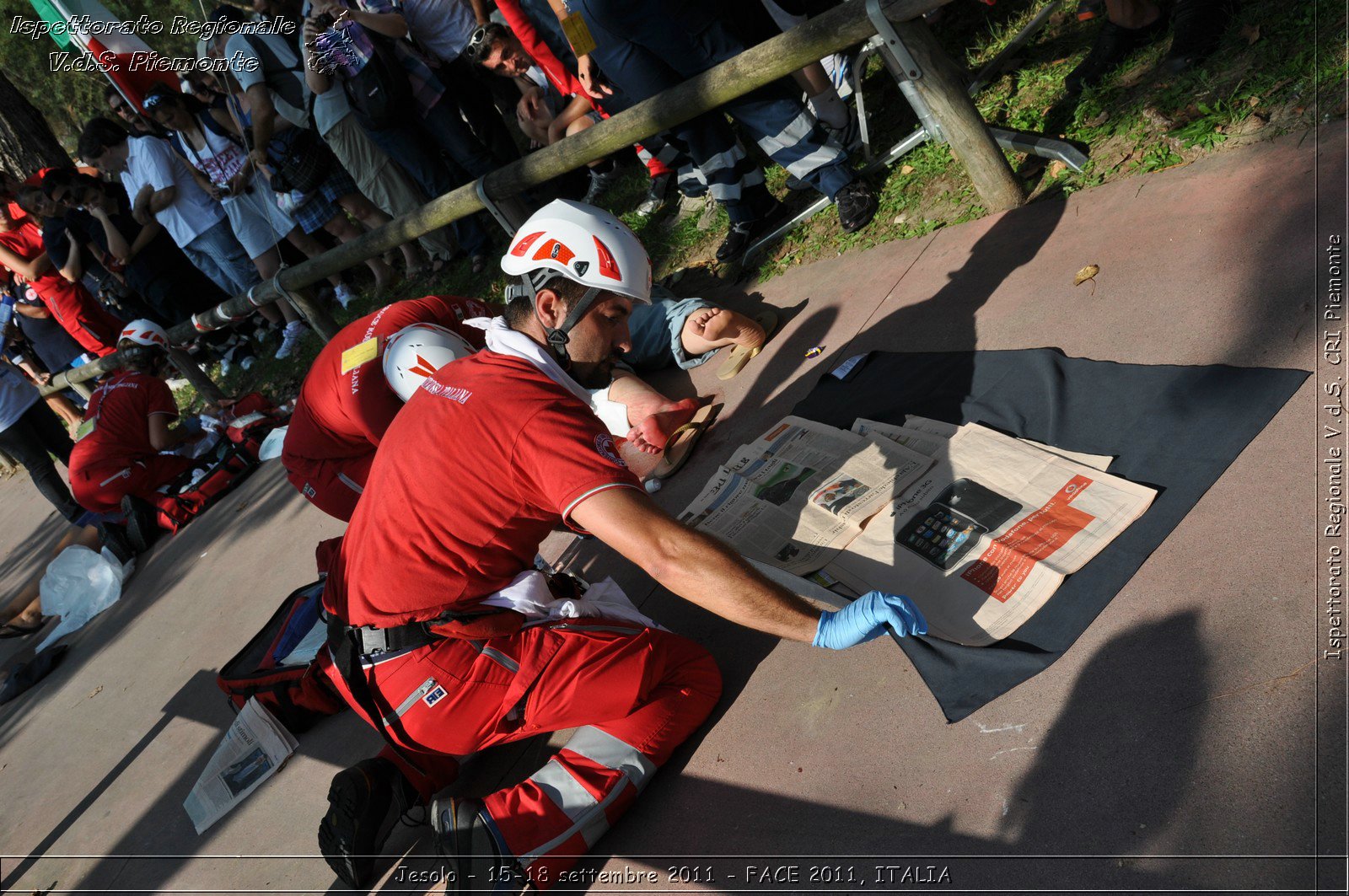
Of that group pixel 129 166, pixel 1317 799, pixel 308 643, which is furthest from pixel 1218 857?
pixel 129 166

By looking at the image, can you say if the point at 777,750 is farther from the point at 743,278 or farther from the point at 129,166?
the point at 129,166

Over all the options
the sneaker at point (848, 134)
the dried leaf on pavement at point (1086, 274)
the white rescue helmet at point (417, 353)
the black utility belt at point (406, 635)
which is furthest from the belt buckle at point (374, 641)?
the sneaker at point (848, 134)

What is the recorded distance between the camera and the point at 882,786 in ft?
6.84

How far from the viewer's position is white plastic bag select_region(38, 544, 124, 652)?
603 centimetres

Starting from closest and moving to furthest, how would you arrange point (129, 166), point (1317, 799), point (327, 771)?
point (1317, 799), point (327, 771), point (129, 166)

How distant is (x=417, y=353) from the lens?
342 centimetres

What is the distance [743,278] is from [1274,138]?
8.40ft

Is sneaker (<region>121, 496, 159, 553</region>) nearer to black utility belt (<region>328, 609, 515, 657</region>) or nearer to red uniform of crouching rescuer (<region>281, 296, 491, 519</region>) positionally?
red uniform of crouching rescuer (<region>281, 296, 491, 519</region>)

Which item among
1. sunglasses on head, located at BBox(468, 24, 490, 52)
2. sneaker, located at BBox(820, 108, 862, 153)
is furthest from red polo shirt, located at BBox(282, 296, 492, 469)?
sunglasses on head, located at BBox(468, 24, 490, 52)

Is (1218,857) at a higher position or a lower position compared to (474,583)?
lower

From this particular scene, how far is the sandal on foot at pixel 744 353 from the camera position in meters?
4.28

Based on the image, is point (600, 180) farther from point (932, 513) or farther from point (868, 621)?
point (868, 621)

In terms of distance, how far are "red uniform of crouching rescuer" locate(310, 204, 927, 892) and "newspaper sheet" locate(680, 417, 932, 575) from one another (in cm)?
52

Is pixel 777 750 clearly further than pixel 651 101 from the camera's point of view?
No
